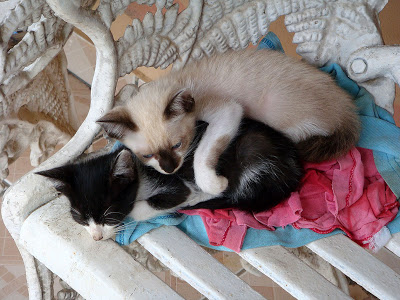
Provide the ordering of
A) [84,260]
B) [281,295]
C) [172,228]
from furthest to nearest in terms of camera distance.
→ 1. [281,295]
2. [172,228]
3. [84,260]

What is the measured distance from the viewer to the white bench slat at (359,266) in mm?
934

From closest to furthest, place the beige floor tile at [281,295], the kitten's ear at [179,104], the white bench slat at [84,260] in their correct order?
1. the white bench slat at [84,260]
2. the kitten's ear at [179,104]
3. the beige floor tile at [281,295]

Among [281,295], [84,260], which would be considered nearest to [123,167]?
[84,260]

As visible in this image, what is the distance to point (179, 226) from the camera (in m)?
1.04

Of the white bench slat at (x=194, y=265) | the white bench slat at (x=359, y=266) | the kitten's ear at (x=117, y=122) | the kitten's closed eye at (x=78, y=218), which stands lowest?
the white bench slat at (x=359, y=266)

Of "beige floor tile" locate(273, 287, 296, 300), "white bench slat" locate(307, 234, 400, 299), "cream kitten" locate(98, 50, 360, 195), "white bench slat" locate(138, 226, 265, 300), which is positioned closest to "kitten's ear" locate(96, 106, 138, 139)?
"cream kitten" locate(98, 50, 360, 195)

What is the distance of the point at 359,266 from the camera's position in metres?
0.97

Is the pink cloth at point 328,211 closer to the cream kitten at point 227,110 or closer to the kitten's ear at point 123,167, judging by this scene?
the cream kitten at point 227,110

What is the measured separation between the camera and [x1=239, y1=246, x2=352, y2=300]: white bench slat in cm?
91

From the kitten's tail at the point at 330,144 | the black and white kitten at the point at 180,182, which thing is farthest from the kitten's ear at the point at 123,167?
the kitten's tail at the point at 330,144

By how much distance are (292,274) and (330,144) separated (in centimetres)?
33

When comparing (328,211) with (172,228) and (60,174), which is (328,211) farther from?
(60,174)

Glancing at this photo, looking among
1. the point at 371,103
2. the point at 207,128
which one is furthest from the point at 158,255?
the point at 371,103

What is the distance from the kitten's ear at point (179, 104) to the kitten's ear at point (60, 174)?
25 centimetres
